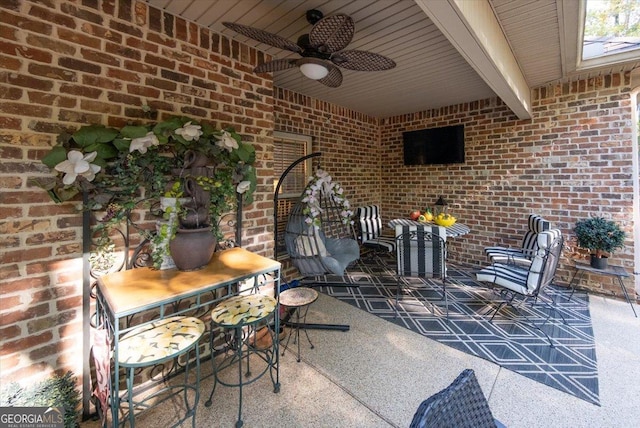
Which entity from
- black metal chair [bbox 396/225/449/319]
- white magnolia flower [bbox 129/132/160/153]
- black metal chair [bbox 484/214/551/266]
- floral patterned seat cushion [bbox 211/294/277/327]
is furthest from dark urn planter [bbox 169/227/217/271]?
black metal chair [bbox 484/214/551/266]

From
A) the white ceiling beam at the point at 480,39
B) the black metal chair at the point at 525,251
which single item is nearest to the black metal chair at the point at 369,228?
the black metal chair at the point at 525,251

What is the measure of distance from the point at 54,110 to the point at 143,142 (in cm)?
49

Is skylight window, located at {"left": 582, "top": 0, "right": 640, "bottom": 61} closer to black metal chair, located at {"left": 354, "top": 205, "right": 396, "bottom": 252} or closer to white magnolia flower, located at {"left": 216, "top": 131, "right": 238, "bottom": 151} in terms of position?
black metal chair, located at {"left": 354, "top": 205, "right": 396, "bottom": 252}

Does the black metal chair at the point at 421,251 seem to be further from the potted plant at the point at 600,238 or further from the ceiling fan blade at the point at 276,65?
the ceiling fan blade at the point at 276,65

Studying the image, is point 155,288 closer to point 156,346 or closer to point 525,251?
point 156,346

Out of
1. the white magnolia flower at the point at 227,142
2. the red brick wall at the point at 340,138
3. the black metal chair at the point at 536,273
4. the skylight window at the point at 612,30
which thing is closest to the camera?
the white magnolia flower at the point at 227,142

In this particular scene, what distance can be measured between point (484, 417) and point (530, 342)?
214cm

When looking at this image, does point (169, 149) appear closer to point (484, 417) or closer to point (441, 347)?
point (484, 417)

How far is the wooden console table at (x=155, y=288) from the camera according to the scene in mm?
1289

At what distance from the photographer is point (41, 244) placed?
4.85 feet

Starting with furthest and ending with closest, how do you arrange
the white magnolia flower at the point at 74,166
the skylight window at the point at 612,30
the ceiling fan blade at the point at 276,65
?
the skylight window at the point at 612,30, the ceiling fan blade at the point at 276,65, the white magnolia flower at the point at 74,166

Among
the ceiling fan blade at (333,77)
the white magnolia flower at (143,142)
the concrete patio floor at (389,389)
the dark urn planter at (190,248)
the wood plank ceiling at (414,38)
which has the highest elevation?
the wood plank ceiling at (414,38)

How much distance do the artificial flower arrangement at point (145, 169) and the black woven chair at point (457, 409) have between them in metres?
1.59

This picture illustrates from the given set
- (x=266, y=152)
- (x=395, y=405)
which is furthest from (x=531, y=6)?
(x=395, y=405)
